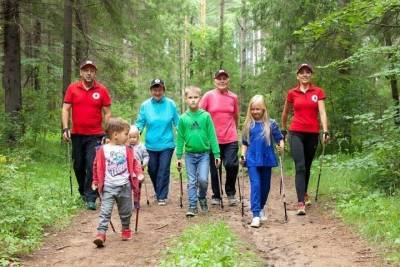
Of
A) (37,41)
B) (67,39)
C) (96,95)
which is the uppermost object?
(37,41)

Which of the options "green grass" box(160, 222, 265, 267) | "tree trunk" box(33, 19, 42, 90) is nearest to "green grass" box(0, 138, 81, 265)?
"green grass" box(160, 222, 265, 267)

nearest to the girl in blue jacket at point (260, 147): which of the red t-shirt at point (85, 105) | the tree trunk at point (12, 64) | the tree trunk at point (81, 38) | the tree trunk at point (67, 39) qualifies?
the red t-shirt at point (85, 105)

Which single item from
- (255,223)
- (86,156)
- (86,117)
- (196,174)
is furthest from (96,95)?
(255,223)

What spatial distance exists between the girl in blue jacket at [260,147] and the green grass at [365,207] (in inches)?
47.3

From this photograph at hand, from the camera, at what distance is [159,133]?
927cm

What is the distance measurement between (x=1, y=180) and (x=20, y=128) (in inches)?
305

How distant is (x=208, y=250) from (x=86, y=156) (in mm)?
4012

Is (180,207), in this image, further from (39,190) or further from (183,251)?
(183,251)

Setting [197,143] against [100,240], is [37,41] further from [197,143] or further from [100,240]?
[100,240]

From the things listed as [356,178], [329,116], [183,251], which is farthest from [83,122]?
[329,116]

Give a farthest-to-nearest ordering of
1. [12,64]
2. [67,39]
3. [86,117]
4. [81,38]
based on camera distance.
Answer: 1. [81,38]
2. [12,64]
3. [67,39]
4. [86,117]

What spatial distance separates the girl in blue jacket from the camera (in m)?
7.84

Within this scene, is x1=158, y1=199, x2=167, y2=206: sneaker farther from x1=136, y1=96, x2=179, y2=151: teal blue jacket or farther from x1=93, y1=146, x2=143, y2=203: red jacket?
x1=93, y1=146, x2=143, y2=203: red jacket

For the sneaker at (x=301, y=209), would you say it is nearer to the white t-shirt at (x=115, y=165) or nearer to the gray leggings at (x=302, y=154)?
the gray leggings at (x=302, y=154)
